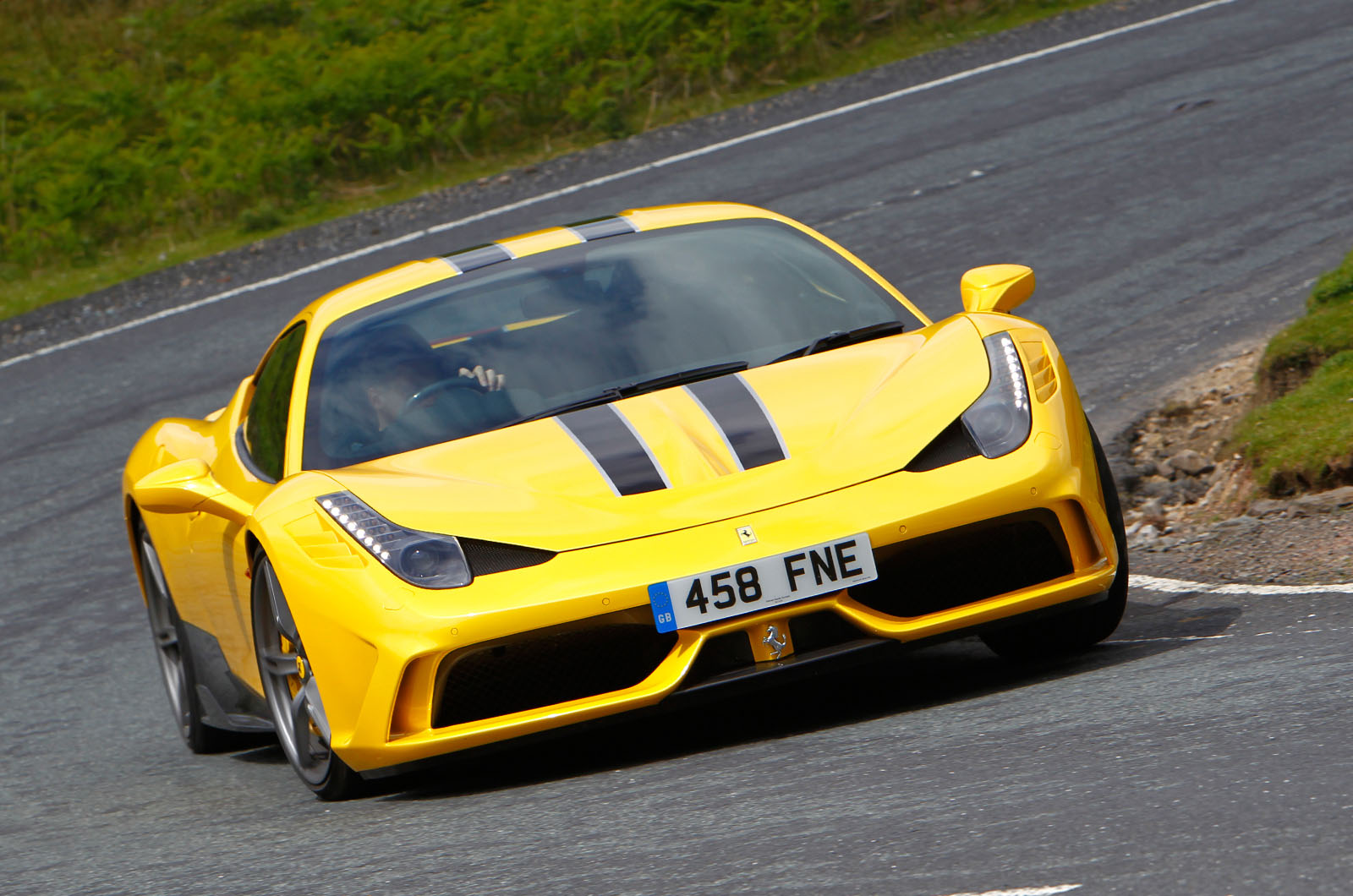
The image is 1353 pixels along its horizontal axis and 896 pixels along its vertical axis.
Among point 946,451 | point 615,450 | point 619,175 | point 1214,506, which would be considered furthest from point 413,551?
point 619,175

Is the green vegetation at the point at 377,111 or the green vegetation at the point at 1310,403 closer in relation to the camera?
the green vegetation at the point at 1310,403

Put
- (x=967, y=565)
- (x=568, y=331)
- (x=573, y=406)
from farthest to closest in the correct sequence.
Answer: (x=568, y=331) < (x=573, y=406) < (x=967, y=565)

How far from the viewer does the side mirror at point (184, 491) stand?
4902mm

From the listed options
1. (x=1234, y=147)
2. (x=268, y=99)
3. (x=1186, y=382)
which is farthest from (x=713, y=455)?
(x=268, y=99)

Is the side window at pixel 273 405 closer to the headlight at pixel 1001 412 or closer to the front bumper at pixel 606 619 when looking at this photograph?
the front bumper at pixel 606 619

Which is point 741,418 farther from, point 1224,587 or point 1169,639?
point 1224,587

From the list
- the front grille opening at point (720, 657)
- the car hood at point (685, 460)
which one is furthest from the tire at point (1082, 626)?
the front grille opening at point (720, 657)

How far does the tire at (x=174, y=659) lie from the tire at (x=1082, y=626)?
2546 mm

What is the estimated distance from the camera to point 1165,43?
13344 mm

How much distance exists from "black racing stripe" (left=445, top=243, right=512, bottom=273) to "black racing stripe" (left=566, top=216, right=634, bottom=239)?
25 centimetres

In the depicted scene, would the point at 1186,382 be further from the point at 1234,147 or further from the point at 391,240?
the point at 391,240

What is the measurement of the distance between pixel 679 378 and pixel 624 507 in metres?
0.76

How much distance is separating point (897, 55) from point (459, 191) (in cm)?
418

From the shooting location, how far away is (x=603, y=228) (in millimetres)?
5648
